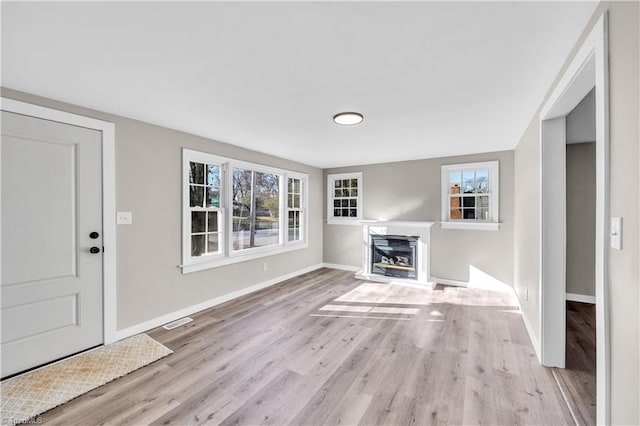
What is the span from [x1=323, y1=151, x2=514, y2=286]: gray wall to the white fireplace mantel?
27cm

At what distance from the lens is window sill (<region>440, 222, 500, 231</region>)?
4.50 metres

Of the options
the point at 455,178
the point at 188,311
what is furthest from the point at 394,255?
the point at 188,311

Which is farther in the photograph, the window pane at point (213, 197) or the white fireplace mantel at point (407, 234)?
the white fireplace mantel at point (407, 234)

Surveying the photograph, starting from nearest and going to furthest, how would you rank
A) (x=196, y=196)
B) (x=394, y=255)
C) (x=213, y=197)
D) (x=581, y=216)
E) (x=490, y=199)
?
(x=196, y=196)
(x=213, y=197)
(x=581, y=216)
(x=490, y=199)
(x=394, y=255)

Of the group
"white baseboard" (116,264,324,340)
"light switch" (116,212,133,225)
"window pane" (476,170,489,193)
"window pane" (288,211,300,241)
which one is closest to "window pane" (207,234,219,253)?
"white baseboard" (116,264,324,340)

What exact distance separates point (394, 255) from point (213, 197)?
137 inches

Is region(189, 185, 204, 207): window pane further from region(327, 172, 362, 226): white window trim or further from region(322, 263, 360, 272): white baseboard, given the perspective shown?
region(322, 263, 360, 272): white baseboard

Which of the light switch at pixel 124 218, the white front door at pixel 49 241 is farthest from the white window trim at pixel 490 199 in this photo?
the white front door at pixel 49 241

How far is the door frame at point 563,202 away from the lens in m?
1.20

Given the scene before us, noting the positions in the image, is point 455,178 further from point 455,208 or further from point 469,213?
point 469,213

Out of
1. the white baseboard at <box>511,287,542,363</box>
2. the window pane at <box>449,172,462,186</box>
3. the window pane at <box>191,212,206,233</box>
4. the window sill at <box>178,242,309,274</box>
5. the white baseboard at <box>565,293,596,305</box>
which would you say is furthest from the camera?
the window pane at <box>449,172,462,186</box>

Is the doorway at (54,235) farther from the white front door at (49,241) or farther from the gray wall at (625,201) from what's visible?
the gray wall at (625,201)

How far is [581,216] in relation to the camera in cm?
399

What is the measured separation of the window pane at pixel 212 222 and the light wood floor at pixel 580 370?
160 inches
